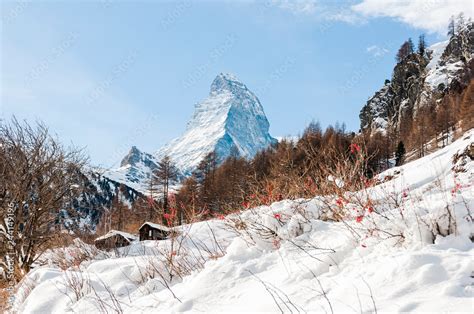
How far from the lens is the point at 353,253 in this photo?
296 centimetres

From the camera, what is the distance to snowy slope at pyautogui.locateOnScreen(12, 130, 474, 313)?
83.9 inches

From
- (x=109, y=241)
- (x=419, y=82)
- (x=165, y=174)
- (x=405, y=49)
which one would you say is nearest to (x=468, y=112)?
(x=165, y=174)

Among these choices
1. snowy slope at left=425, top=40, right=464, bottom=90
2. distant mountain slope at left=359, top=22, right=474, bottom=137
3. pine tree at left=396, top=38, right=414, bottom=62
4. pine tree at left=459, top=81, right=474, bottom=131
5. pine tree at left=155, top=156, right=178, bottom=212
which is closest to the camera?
pine tree at left=155, top=156, right=178, bottom=212

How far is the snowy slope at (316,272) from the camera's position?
213 cm

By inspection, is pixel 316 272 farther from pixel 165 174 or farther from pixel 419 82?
pixel 419 82

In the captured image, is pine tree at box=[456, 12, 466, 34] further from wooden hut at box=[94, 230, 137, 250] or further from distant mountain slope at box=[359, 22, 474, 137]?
wooden hut at box=[94, 230, 137, 250]

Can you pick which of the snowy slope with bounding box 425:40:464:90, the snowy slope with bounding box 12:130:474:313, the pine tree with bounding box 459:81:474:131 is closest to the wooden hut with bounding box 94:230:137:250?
the snowy slope with bounding box 12:130:474:313

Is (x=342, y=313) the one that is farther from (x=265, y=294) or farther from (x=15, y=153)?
(x=15, y=153)

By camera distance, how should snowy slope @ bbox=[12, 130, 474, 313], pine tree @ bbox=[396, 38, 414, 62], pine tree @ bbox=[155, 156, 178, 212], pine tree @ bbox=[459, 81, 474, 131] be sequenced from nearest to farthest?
1. snowy slope @ bbox=[12, 130, 474, 313]
2. pine tree @ bbox=[155, 156, 178, 212]
3. pine tree @ bbox=[459, 81, 474, 131]
4. pine tree @ bbox=[396, 38, 414, 62]

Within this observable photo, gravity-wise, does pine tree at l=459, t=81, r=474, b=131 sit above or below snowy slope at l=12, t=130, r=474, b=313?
above

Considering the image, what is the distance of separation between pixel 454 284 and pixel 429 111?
7147 centimetres

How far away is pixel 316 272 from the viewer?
2.85 m

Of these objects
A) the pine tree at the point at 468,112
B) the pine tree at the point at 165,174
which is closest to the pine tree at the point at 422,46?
the pine tree at the point at 468,112

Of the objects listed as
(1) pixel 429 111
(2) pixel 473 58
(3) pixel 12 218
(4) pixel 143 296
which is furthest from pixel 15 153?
(2) pixel 473 58
